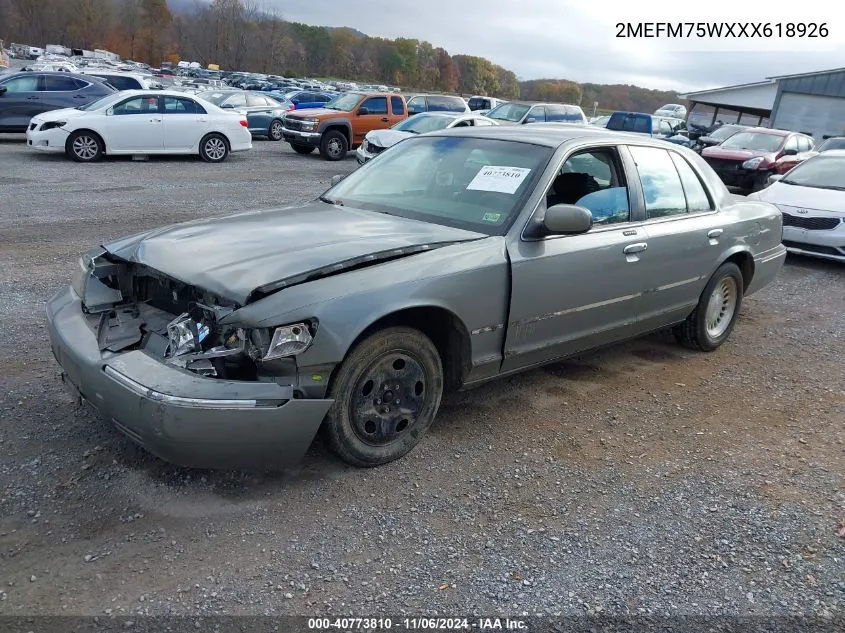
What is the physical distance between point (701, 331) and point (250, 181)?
995 cm

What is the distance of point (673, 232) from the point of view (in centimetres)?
472

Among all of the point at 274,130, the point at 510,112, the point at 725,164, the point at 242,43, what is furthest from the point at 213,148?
the point at 242,43

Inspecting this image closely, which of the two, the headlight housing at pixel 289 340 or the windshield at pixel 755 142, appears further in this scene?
the windshield at pixel 755 142

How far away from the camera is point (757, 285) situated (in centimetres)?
591

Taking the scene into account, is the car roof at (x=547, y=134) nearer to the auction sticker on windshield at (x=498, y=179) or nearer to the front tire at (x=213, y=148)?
the auction sticker on windshield at (x=498, y=179)

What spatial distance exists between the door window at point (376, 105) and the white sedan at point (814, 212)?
10877mm

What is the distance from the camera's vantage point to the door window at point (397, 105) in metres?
18.5

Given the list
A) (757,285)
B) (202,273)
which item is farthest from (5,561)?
(757,285)

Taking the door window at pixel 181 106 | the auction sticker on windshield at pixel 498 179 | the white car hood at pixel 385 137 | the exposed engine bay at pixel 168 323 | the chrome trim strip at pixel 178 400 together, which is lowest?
the chrome trim strip at pixel 178 400

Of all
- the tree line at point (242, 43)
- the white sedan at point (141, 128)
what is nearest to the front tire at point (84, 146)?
the white sedan at point (141, 128)

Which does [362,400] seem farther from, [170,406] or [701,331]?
[701,331]

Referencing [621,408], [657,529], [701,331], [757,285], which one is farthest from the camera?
[757,285]

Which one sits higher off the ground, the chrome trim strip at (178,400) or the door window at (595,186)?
the door window at (595,186)

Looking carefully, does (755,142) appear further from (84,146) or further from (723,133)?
(84,146)
